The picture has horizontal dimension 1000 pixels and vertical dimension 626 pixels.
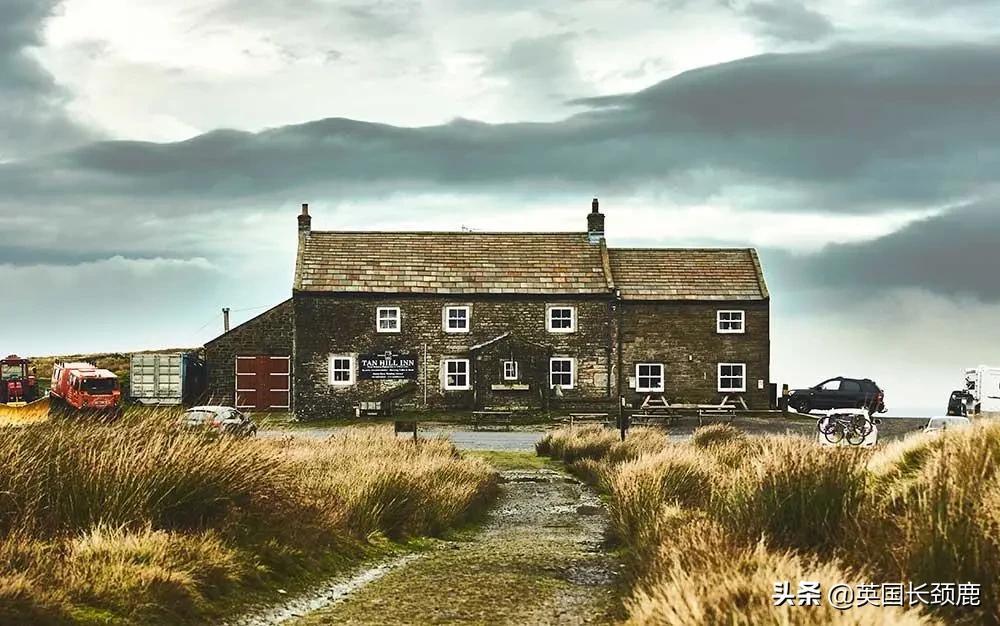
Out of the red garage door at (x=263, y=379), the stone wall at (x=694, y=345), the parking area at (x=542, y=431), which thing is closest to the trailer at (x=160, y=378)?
the red garage door at (x=263, y=379)

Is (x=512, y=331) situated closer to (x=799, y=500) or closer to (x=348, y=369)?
(x=348, y=369)

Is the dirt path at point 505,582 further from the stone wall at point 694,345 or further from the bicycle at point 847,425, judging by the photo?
the stone wall at point 694,345

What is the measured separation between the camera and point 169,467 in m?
10.5

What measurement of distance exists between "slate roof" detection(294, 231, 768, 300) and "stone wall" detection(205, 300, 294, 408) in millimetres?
3033

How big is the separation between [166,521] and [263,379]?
122 ft

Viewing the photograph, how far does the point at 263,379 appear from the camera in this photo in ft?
153

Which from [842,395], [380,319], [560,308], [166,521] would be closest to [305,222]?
[380,319]

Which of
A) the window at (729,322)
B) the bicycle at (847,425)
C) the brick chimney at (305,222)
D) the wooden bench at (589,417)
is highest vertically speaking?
the brick chimney at (305,222)

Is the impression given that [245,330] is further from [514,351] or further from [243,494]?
[243,494]

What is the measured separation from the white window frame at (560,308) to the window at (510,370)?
214 cm

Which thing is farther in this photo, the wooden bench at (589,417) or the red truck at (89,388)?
the red truck at (89,388)

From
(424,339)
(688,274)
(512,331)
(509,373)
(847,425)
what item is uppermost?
(688,274)

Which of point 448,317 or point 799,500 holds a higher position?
point 448,317

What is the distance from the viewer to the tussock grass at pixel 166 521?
8.11 metres
